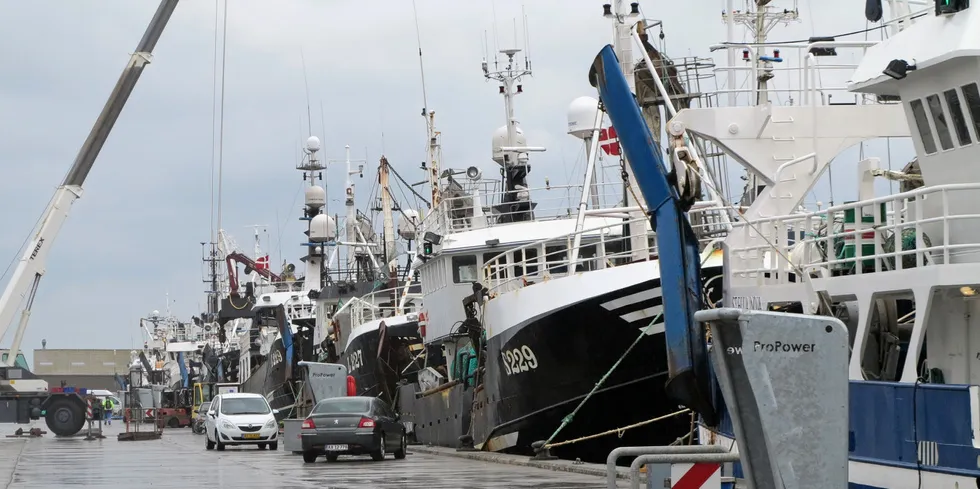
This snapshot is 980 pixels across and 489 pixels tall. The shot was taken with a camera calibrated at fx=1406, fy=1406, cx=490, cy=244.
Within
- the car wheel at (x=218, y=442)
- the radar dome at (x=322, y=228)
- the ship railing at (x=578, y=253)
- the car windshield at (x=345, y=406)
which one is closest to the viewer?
the ship railing at (x=578, y=253)

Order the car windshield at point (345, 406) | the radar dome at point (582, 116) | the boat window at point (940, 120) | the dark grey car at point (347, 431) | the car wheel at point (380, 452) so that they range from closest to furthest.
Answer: the boat window at point (940, 120) → the dark grey car at point (347, 431) → the car wheel at point (380, 452) → the car windshield at point (345, 406) → the radar dome at point (582, 116)

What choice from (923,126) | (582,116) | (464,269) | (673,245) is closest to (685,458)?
(923,126)

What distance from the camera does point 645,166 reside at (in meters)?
17.0

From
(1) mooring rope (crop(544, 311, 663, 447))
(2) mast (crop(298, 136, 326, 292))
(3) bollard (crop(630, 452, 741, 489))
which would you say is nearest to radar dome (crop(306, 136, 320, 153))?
(2) mast (crop(298, 136, 326, 292))

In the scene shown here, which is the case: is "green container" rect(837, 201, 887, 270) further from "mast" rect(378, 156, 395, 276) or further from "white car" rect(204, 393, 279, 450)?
"mast" rect(378, 156, 395, 276)

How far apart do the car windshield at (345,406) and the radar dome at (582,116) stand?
23.0 feet

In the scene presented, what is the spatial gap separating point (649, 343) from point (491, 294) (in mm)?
5980

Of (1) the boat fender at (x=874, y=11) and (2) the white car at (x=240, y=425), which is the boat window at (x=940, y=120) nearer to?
(1) the boat fender at (x=874, y=11)

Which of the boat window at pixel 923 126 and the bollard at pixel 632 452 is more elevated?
the boat window at pixel 923 126

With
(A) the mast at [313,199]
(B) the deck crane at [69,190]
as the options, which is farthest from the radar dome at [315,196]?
(B) the deck crane at [69,190]

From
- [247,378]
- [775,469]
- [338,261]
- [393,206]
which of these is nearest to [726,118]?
[775,469]

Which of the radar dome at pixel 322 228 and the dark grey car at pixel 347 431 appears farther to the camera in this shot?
the radar dome at pixel 322 228

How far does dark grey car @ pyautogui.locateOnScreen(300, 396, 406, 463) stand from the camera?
87.3 ft

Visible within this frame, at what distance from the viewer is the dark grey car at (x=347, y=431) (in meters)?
26.6
